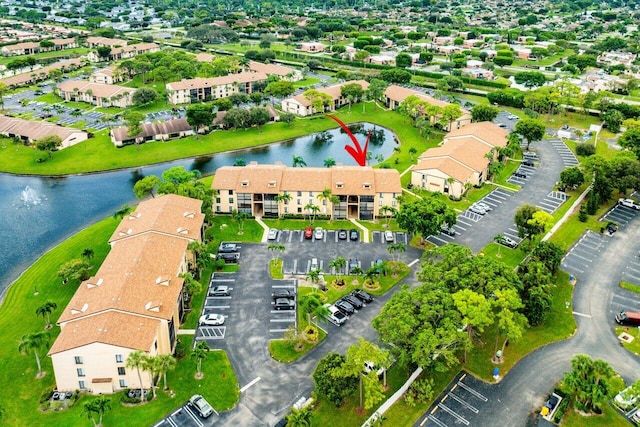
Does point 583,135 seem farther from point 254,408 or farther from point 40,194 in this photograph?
point 40,194

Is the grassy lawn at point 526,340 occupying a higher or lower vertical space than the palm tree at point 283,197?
lower

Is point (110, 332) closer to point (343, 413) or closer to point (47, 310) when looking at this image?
point (47, 310)

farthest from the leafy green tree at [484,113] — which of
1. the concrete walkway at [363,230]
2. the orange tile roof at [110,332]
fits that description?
the orange tile roof at [110,332]

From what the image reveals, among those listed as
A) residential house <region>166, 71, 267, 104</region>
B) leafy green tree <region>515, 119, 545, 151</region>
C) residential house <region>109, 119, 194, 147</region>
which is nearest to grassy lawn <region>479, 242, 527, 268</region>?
leafy green tree <region>515, 119, 545, 151</region>

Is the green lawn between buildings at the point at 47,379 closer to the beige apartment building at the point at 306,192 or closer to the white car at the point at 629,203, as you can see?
the beige apartment building at the point at 306,192

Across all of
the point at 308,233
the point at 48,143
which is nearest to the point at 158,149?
the point at 48,143

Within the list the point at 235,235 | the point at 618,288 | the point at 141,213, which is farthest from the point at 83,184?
the point at 618,288
